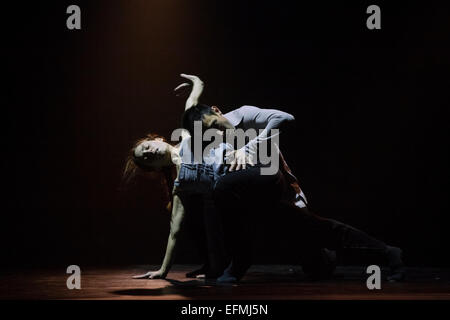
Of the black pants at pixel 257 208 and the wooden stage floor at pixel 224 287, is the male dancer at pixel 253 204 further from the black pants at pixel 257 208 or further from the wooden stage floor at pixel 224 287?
the wooden stage floor at pixel 224 287

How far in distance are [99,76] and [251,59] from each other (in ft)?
3.64

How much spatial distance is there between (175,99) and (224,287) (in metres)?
1.86

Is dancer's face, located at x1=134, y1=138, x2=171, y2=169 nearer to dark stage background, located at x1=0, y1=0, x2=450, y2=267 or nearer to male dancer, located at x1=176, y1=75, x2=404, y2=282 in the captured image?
male dancer, located at x1=176, y1=75, x2=404, y2=282

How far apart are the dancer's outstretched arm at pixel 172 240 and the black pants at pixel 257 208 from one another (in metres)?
0.30

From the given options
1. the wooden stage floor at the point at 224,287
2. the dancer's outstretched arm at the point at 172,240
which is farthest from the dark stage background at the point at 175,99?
the dancer's outstretched arm at the point at 172,240

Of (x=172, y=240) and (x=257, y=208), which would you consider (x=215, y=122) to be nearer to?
(x=257, y=208)

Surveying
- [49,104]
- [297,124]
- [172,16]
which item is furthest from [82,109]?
[297,124]

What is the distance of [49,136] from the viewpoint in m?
3.81

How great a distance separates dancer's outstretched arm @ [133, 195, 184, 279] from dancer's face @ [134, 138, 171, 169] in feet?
0.75

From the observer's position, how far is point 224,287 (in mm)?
2301

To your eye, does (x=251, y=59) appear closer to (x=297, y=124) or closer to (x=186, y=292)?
(x=297, y=124)

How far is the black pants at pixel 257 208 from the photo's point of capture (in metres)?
2.42

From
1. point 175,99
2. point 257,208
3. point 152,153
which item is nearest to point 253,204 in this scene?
point 257,208

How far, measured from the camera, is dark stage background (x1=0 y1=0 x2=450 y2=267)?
3611 mm
